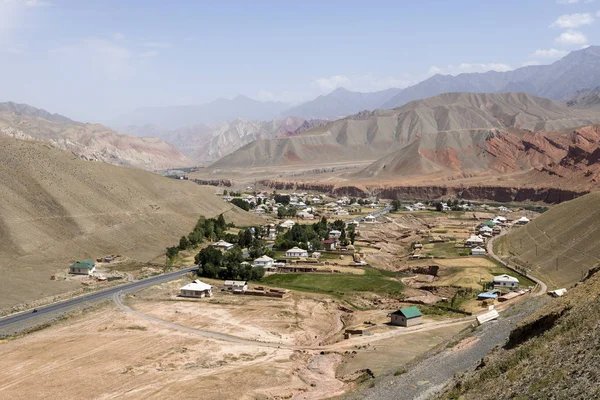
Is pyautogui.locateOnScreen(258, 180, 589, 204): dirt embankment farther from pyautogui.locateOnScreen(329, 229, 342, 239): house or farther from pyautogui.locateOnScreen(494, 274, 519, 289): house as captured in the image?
pyautogui.locateOnScreen(494, 274, 519, 289): house

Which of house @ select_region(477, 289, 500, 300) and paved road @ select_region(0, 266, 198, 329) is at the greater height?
paved road @ select_region(0, 266, 198, 329)

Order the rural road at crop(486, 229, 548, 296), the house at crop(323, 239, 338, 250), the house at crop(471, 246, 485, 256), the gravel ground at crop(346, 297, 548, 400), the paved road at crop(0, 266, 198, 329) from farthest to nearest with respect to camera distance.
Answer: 1. the house at crop(323, 239, 338, 250)
2. the house at crop(471, 246, 485, 256)
3. the rural road at crop(486, 229, 548, 296)
4. the paved road at crop(0, 266, 198, 329)
5. the gravel ground at crop(346, 297, 548, 400)

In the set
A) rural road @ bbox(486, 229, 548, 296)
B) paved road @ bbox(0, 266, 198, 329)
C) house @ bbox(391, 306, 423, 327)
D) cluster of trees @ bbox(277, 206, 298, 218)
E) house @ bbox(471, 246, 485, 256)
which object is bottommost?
rural road @ bbox(486, 229, 548, 296)

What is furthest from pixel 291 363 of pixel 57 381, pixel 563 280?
pixel 563 280

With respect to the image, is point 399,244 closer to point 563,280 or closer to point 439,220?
point 439,220

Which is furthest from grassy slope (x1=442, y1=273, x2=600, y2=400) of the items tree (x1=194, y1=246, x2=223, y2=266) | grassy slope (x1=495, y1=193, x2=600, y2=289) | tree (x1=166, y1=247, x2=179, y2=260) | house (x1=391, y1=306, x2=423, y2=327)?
tree (x1=166, y1=247, x2=179, y2=260)

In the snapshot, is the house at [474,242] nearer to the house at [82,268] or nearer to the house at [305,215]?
the house at [305,215]
